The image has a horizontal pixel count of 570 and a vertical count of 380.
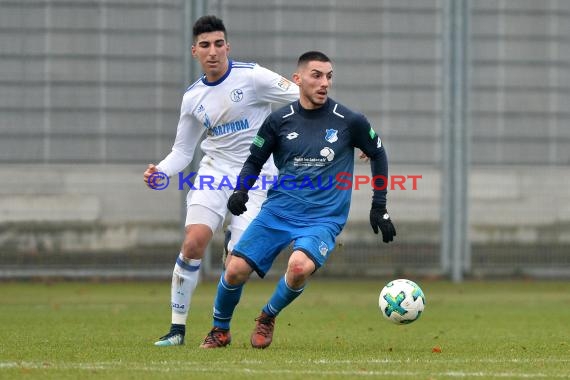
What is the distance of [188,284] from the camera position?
8.87 metres

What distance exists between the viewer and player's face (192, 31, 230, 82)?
29.4ft

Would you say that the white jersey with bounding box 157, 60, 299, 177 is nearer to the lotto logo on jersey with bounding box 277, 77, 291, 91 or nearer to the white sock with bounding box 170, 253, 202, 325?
the lotto logo on jersey with bounding box 277, 77, 291, 91

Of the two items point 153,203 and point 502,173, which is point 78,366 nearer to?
point 153,203

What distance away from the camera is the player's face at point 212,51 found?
896 centimetres

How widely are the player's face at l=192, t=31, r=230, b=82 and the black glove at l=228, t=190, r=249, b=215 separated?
45.3 inches

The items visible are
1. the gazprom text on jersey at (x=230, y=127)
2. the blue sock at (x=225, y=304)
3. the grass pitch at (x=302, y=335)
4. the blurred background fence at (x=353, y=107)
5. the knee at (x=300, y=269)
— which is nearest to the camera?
the grass pitch at (x=302, y=335)

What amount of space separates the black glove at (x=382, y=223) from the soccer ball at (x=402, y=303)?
1.19 feet

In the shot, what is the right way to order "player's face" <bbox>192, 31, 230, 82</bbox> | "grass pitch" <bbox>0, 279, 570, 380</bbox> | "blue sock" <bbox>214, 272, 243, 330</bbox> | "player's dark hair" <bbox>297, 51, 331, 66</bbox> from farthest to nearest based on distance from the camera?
"player's face" <bbox>192, 31, 230, 82</bbox>, "blue sock" <bbox>214, 272, 243, 330</bbox>, "player's dark hair" <bbox>297, 51, 331, 66</bbox>, "grass pitch" <bbox>0, 279, 570, 380</bbox>

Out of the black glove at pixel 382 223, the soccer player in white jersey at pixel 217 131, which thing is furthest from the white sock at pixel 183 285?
the black glove at pixel 382 223

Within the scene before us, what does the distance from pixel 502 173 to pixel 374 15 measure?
2816mm

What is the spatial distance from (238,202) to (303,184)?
0.46 meters

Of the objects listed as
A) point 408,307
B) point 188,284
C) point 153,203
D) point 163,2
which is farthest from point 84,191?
point 408,307

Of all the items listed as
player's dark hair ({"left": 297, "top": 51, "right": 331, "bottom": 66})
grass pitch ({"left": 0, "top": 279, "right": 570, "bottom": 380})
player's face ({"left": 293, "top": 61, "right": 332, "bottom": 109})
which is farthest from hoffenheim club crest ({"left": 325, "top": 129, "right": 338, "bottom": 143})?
grass pitch ({"left": 0, "top": 279, "right": 570, "bottom": 380})

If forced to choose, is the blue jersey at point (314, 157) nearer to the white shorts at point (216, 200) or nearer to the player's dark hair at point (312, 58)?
the player's dark hair at point (312, 58)
